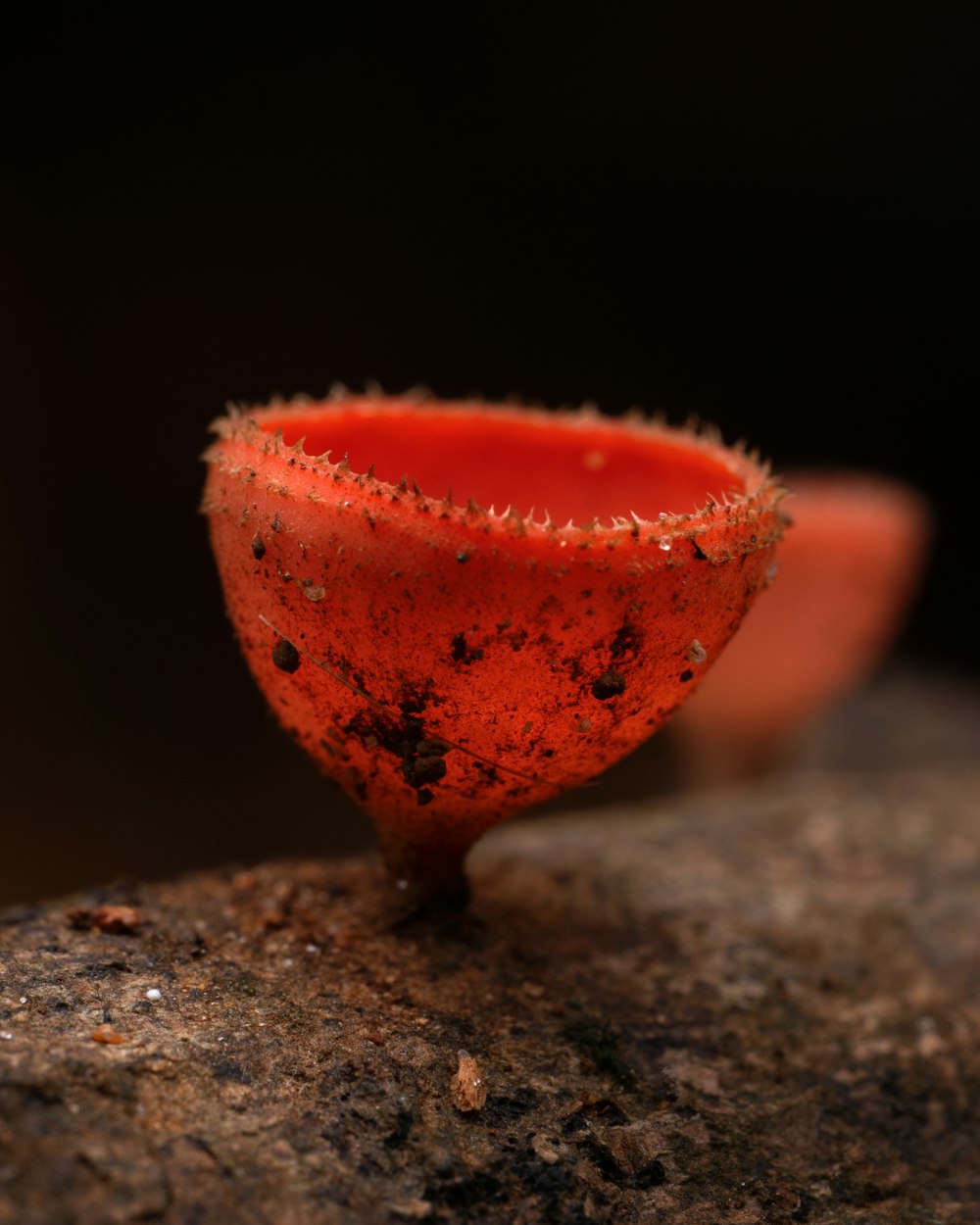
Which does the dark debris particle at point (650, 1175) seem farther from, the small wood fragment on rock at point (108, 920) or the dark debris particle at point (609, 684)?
the small wood fragment on rock at point (108, 920)

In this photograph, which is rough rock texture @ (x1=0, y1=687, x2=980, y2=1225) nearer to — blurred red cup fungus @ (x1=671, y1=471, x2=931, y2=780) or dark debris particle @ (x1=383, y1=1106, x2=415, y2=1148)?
dark debris particle @ (x1=383, y1=1106, x2=415, y2=1148)

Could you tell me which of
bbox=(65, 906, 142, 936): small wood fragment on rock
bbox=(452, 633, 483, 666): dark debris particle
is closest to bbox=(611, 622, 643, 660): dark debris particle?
bbox=(452, 633, 483, 666): dark debris particle

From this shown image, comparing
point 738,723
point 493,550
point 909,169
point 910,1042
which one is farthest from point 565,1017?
point 909,169

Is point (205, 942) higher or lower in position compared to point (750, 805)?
higher

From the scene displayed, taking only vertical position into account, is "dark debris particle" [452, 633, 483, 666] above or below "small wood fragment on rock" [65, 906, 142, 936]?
above

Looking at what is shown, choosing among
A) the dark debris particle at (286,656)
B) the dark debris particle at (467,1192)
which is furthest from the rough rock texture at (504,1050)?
the dark debris particle at (286,656)

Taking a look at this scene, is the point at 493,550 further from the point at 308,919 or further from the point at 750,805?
the point at 750,805
